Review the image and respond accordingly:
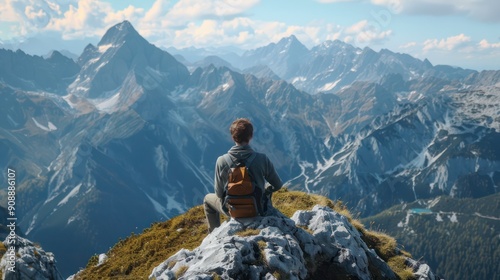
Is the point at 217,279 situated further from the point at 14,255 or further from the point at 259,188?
the point at 14,255

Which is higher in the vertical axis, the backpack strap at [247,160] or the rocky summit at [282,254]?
the backpack strap at [247,160]

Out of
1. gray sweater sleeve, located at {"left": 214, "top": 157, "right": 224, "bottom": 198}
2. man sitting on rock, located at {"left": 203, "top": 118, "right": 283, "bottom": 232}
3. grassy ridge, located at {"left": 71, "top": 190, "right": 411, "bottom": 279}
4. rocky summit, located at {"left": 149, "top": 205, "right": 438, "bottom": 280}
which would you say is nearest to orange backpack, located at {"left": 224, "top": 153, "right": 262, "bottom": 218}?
man sitting on rock, located at {"left": 203, "top": 118, "right": 283, "bottom": 232}

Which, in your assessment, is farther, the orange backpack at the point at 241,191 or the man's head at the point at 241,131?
the man's head at the point at 241,131

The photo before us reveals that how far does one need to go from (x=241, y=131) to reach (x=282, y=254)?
4.63 metres

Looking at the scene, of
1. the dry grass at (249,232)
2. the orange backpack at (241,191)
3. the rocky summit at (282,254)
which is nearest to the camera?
the rocky summit at (282,254)

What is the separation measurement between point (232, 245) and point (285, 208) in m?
9.15

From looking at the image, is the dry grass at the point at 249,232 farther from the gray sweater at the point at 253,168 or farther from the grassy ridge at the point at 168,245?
the grassy ridge at the point at 168,245

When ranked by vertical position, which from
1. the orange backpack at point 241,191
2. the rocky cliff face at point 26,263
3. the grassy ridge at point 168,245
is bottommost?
the rocky cliff face at point 26,263

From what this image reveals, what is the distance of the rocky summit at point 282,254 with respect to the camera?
12.5 m

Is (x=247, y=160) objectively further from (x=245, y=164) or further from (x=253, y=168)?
(x=253, y=168)

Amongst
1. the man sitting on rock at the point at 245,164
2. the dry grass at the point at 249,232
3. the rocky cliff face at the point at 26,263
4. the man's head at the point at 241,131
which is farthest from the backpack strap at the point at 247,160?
the rocky cliff face at the point at 26,263

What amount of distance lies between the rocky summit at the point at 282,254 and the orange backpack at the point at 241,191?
59 centimetres

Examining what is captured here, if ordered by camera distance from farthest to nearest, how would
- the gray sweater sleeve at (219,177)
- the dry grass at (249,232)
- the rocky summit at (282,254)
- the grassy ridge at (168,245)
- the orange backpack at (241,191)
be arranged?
the grassy ridge at (168,245)
the gray sweater sleeve at (219,177)
the dry grass at (249,232)
the orange backpack at (241,191)
the rocky summit at (282,254)

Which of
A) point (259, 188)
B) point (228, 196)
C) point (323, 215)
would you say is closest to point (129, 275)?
point (228, 196)
